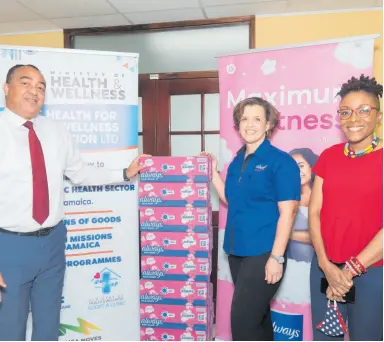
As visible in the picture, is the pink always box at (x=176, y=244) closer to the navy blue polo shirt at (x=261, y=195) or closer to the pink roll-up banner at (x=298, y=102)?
the pink roll-up banner at (x=298, y=102)

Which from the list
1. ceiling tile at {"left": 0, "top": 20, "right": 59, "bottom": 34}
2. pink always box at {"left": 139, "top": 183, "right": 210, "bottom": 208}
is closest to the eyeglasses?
pink always box at {"left": 139, "top": 183, "right": 210, "bottom": 208}

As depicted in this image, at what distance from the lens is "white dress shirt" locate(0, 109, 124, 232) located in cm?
172

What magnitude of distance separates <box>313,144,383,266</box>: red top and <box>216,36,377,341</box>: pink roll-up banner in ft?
2.34

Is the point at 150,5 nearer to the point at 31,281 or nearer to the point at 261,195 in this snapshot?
the point at 261,195

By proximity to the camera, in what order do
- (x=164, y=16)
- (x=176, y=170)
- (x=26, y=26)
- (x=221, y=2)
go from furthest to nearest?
(x=26, y=26)
(x=164, y=16)
(x=221, y=2)
(x=176, y=170)

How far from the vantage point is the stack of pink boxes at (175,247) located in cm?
223

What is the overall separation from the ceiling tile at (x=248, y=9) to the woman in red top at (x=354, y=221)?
155 cm

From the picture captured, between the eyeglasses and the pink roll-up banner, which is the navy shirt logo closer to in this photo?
the eyeglasses

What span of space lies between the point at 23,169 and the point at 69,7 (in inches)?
69.2

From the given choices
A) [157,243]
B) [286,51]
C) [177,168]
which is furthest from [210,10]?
[157,243]

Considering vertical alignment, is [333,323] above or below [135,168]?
below

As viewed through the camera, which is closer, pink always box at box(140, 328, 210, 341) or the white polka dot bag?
the white polka dot bag

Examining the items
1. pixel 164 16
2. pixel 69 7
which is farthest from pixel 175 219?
pixel 69 7

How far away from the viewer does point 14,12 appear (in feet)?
9.76
